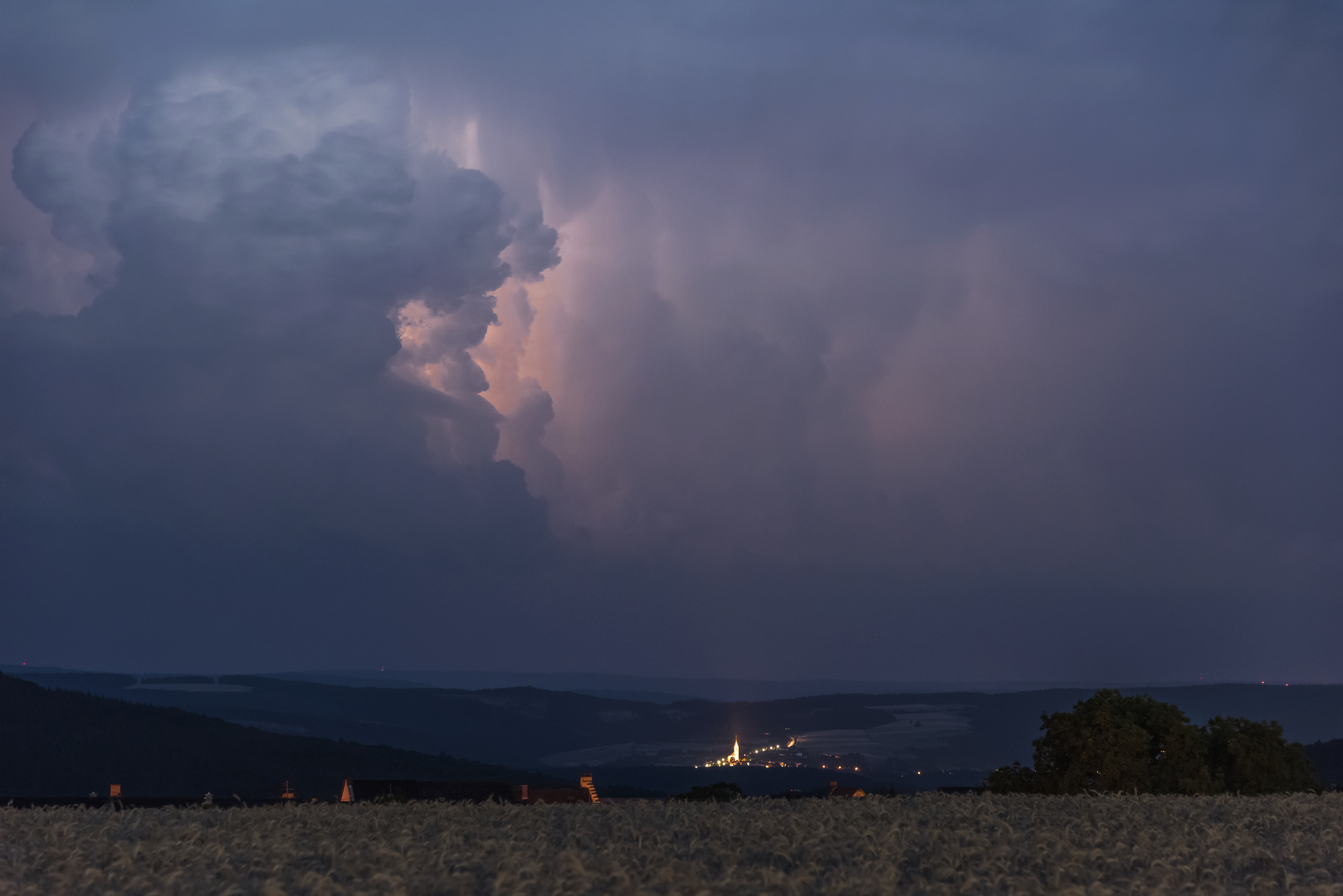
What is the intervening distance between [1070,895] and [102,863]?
8199mm

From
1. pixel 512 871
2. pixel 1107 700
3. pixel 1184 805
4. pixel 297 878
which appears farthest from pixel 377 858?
pixel 1107 700

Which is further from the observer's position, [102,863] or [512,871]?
[102,863]

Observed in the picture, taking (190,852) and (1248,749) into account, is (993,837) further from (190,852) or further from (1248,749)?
(1248,749)

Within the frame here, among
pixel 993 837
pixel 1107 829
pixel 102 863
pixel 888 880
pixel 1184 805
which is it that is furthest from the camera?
pixel 1184 805

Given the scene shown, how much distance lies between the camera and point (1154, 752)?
51.7 m

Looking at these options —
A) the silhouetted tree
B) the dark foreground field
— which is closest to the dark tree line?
the silhouetted tree

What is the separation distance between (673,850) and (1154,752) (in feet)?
161

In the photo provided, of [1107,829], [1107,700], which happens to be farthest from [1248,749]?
[1107,829]

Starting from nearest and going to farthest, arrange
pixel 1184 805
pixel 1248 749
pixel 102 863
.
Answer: pixel 102 863 < pixel 1184 805 < pixel 1248 749

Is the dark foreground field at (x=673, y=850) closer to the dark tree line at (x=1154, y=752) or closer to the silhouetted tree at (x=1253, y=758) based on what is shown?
the dark tree line at (x=1154, y=752)

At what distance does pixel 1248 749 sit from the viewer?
51.6m

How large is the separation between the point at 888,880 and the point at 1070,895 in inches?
55.5

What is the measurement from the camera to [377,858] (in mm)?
9367

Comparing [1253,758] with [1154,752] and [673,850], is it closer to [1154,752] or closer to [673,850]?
[1154,752]
